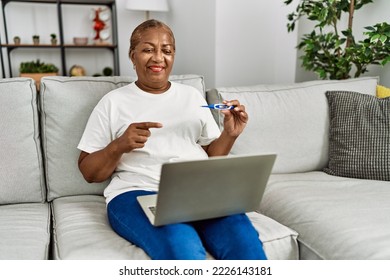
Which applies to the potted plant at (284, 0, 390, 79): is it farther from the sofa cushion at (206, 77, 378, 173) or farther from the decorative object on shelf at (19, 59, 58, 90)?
the decorative object on shelf at (19, 59, 58, 90)

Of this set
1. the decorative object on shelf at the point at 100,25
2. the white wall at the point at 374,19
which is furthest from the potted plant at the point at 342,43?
the decorative object on shelf at the point at 100,25

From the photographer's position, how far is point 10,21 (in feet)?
12.1

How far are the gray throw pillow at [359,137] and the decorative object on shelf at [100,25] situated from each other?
9.09 feet

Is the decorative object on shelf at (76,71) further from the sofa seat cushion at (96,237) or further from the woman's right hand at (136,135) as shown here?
the woman's right hand at (136,135)

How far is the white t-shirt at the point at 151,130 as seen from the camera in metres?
1.20

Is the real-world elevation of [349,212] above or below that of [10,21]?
below

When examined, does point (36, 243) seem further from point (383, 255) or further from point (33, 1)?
point (33, 1)

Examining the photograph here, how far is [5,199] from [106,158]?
47 centimetres

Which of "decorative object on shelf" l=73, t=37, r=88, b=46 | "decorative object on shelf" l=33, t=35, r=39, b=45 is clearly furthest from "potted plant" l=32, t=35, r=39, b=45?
"decorative object on shelf" l=73, t=37, r=88, b=46

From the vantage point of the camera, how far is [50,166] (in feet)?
4.62

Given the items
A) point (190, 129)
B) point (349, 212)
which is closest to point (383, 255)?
point (349, 212)

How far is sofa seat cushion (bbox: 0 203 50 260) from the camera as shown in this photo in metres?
1.04

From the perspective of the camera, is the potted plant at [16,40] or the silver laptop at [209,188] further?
the potted plant at [16,40]

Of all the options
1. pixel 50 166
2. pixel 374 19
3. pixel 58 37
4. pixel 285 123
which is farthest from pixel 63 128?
pixel 58 37
